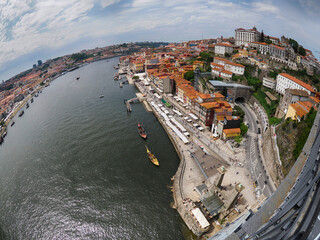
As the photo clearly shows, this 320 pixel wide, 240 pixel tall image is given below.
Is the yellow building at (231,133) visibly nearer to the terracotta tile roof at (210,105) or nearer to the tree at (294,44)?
the terracotta tile roof at (210,105)

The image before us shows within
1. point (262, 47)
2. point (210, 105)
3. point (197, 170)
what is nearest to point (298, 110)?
point (210, 105)

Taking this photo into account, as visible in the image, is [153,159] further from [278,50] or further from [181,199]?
[278,50]

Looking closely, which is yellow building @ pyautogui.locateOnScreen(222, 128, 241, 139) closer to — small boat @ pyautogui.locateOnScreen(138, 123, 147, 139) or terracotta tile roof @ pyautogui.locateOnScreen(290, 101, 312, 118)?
terracotta tile roof @ pyautogui.locateOnScreen(290, 101, 312, 118)

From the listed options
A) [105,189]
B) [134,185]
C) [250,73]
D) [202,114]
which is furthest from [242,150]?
[250,73]

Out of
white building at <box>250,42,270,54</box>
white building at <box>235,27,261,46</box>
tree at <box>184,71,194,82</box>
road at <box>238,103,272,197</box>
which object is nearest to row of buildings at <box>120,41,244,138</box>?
tree at <box>184,71,194,82</box>

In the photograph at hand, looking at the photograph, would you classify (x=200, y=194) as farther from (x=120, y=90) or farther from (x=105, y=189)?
(x=120, y=90)

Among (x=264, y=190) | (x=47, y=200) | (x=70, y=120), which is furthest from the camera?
(x=70, y=120)
